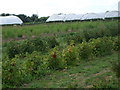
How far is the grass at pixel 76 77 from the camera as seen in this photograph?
4418mm

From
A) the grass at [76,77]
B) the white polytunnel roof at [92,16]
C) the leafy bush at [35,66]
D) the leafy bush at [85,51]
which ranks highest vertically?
the white polytunnel roof at [92,16]

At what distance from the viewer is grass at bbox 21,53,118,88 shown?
14.5ft

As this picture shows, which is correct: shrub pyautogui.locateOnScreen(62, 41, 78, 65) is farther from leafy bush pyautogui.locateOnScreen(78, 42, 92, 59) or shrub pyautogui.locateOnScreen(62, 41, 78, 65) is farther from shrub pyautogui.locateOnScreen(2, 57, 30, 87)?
shrub pyautogui.locateOnScreen(2, 57, 30, 87)

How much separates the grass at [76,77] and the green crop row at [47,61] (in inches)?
8.1

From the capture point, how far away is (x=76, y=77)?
499 centimetres

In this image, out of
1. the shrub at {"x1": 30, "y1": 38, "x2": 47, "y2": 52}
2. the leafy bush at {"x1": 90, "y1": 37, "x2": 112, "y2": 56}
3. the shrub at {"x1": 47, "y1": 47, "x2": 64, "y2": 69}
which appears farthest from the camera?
the shrub at {"x1": 30, "y1": 38, "x2": 47, "y2": 52}

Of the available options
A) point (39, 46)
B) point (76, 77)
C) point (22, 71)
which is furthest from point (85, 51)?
point (39, 46)

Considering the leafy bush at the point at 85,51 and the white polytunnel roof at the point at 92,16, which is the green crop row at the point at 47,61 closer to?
the leafy bush at the point at 85,51

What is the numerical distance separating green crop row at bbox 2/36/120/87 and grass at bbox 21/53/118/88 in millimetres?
206

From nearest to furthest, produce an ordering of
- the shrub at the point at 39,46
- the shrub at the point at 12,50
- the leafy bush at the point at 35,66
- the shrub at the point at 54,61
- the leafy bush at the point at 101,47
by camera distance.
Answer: the leafy bush at the point at 35,66
the shrub at the point at 54,61
the leafy bush at the point at 101,47
the shrub at the point at 12,50
the shrub at the point at 39,46

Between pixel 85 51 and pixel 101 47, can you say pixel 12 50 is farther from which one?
pixel 101 47

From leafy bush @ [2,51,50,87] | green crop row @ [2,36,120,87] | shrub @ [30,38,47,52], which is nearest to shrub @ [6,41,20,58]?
green crop row @ [2,36,120,87]

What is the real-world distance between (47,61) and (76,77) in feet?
3.85

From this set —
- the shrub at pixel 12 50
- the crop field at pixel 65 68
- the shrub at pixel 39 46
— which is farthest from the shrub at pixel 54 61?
the shrub at pixel 39 46
